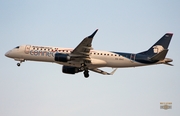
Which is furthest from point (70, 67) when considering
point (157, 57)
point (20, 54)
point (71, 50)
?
point (157, 57)

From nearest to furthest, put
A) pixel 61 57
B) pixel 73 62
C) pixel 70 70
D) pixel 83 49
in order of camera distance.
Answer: pixel 83 49, pixel 61 57, pixel 73 62, pixel 70 70

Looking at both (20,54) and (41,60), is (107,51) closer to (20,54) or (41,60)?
(41,60)

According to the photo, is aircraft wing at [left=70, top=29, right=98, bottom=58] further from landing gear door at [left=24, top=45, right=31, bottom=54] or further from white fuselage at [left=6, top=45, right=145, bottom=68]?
landing gear door at [left=24, top=45, right=31, bottom=54]

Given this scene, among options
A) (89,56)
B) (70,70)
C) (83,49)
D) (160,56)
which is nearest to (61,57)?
(83,49)

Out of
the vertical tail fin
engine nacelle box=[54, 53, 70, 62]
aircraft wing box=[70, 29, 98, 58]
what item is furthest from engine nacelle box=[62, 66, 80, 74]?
the vertical tail fin

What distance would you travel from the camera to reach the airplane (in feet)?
200

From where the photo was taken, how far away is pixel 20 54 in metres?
65.9

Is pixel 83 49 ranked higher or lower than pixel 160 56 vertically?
higher

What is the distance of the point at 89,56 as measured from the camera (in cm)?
6297

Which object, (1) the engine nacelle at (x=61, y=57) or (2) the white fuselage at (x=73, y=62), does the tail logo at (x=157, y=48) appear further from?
(1) the engine nacelle at (x=61, y=57)

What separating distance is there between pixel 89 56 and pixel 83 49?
269 centimetres

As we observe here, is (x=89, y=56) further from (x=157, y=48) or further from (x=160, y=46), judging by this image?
(x=160, y=46)

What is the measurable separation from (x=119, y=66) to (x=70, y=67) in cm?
1063

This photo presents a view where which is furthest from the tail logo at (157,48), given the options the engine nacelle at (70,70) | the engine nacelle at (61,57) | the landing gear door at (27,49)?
the landing gear door at (27,49)
